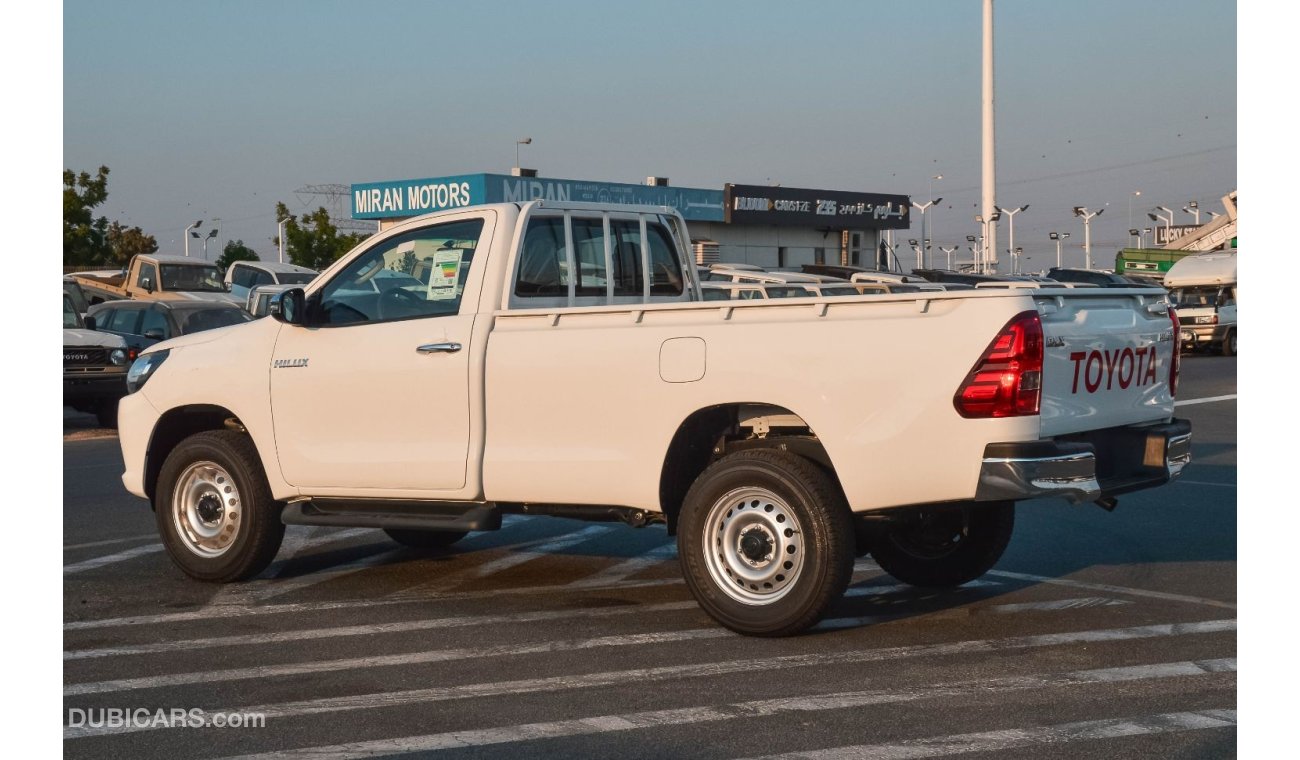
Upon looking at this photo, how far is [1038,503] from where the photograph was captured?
38.4 feet

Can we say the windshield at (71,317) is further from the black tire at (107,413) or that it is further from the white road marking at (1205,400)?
the white road marking at (1205,400)

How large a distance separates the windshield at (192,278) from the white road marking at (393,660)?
2781 cm

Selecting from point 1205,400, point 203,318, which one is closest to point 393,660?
point 203,318

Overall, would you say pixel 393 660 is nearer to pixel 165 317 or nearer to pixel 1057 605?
pixel 1057 605

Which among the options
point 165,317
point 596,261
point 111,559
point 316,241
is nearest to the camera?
point 596,261

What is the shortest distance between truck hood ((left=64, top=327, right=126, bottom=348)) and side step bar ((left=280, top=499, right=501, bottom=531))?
11.2m

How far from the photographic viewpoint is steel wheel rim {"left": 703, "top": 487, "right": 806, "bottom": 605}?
6863mm

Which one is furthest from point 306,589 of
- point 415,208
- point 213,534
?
point 415,208

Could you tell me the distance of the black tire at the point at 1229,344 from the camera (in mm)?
37344

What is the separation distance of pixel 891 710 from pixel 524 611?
101 inches

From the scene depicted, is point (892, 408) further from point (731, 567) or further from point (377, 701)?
point (377, 701)

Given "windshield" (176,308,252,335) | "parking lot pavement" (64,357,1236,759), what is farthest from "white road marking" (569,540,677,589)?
"windshield" (176,308,252,335)

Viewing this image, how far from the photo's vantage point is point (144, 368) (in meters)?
8.98

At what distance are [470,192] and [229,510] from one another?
128 feet
